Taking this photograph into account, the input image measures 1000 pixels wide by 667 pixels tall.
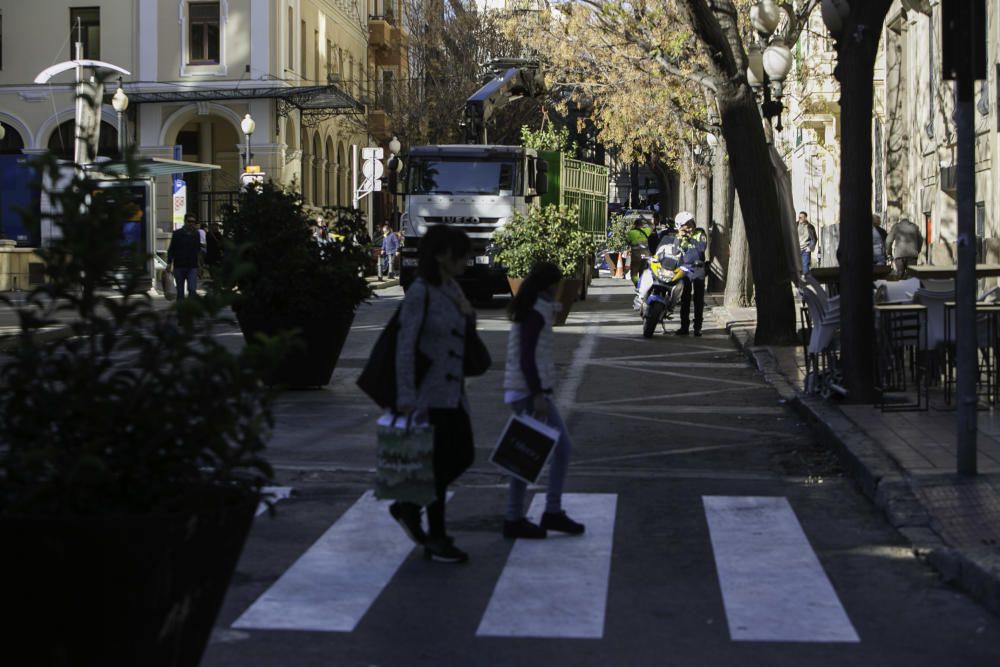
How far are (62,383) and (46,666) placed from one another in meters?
0.74

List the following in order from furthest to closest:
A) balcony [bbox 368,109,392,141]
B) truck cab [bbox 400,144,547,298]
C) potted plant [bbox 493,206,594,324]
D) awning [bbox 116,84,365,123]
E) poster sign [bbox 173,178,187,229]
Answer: balcony [bbox 368,109,392,141], awning [bbox 116,84,365,123], poster sign [bbox 173,178,187,229], truck cab [bbox 400,144,547,298], potted plant [bbox 493,206,594,324]

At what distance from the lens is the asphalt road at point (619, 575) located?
610 cm

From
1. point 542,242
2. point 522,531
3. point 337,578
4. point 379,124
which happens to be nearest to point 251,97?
point 379,124

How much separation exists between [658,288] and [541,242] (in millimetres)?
3902

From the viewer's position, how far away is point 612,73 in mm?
37719

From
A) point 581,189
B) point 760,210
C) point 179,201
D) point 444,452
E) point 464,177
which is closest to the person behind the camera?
point 444,452

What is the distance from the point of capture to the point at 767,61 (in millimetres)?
22781

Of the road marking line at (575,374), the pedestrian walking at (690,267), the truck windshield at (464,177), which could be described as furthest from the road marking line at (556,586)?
the truck windshield at (464,177)

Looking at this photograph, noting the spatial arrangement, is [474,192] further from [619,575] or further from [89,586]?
[89,586]

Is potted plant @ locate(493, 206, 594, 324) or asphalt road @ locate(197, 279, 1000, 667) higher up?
potted plant @ locate(493, 206, 594, 324)

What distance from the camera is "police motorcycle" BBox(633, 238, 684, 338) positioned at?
23.3 meters

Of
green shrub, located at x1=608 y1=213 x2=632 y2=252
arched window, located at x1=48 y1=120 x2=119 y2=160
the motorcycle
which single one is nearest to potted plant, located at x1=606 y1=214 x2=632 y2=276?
green shrub, located at x1=608 y1=213 x2=632 y2=252

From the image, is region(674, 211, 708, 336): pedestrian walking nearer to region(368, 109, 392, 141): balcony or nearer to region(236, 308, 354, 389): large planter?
region(236, 308, 354, 389): large planter

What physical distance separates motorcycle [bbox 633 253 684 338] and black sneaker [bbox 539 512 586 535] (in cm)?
1484
